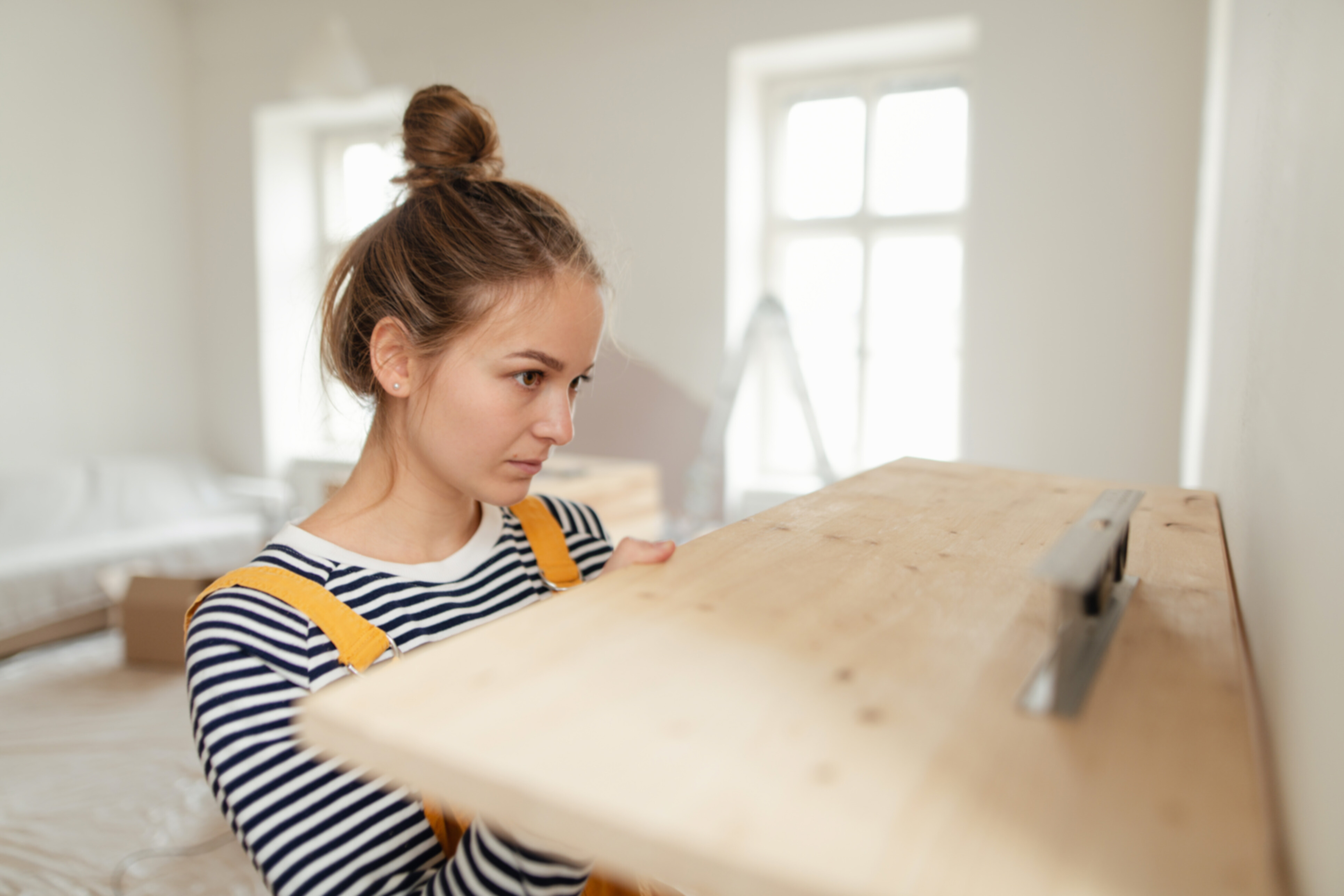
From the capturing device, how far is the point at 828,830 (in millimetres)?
264

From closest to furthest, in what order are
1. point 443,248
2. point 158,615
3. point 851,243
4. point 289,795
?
point 289,795 → point 443,248 → point 158,615 → point 851,243

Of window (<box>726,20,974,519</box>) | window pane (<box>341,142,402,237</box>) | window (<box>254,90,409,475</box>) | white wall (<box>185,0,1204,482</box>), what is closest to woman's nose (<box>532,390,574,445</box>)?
white wall (<box>185,0,1204,482</box>)

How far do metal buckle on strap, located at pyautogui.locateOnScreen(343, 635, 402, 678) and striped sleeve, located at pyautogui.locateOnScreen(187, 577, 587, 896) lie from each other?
36 mm

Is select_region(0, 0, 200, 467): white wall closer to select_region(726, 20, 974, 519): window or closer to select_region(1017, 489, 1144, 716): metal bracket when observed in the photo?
select_region(726, 20, 974, 519): window

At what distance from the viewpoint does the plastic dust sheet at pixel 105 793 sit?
1.29m

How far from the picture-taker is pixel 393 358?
869 millimetres

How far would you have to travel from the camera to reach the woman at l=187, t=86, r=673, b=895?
1.99 feet

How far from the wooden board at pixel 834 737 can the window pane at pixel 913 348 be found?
2.73 m

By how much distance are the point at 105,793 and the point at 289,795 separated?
1.25 metres

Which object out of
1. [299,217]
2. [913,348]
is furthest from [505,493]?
[299,217]

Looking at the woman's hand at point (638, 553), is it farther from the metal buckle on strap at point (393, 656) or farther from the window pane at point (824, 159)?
the window pane at point (824, 159)

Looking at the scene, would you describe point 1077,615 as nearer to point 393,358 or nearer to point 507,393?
point 507,393

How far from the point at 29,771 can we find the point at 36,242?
2860 millimetres

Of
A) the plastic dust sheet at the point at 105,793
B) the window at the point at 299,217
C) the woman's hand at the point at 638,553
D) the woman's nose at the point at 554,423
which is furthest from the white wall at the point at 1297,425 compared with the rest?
the window at the point at 299,217
